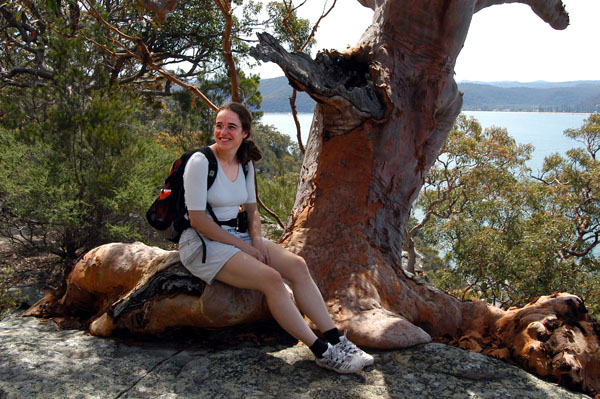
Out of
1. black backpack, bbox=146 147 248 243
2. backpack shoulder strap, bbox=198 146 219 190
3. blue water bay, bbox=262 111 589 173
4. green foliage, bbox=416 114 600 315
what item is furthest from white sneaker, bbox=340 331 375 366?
green foliage, bbox=416 114 600 315

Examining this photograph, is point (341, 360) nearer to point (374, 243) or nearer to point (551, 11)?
point (374, 243)

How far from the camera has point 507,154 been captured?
11641mm

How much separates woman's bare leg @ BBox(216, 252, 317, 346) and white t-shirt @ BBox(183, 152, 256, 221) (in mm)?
330

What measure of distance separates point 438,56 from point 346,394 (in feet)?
8.53

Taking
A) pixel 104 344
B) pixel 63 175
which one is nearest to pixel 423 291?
pixel 104 344

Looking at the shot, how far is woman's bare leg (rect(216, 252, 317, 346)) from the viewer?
2549mm

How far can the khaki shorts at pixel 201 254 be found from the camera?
2643 mm

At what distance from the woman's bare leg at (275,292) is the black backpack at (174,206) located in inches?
12.9

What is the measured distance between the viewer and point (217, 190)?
2711mm

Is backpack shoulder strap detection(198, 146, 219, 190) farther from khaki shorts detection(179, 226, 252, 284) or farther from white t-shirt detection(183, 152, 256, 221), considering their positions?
khaki shorts detection(179, 226, 252, 284)

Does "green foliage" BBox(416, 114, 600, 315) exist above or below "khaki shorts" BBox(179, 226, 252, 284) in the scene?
below

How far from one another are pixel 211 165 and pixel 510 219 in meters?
8.24

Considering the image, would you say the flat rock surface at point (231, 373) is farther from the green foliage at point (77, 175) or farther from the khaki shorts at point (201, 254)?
the green foliage at point (77, 175)

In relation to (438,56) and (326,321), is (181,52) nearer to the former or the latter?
(438,56)
